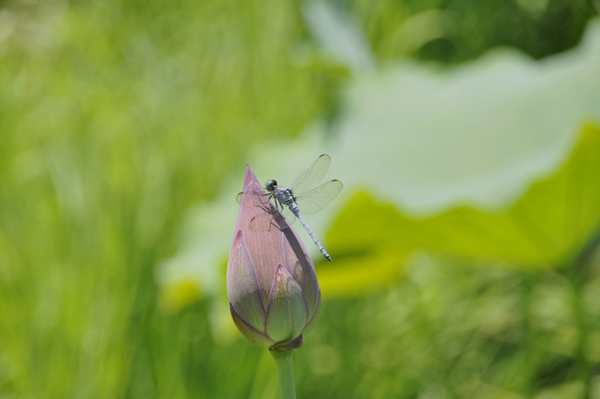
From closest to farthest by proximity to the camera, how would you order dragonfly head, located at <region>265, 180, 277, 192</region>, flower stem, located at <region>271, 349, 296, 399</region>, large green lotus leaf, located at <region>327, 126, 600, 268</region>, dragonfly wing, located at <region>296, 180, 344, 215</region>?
flower stem, located at <region>271, 349, 296, 399</region> → dragonfly head, located at <region>265, 180, 277, 192</region> → dragonfly wing, located at <region>296, 180, 344, 215</region> → large green lotus leaf, located at <region>327, 126, 600, 268</region>

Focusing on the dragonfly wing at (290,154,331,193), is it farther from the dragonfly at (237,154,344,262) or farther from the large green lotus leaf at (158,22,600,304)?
the large green lotus leaf at (158,22,600,304)

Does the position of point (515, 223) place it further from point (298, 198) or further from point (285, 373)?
point (285, 373)

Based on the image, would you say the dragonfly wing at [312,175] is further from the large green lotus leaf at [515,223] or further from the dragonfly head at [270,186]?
the large green lotus leaf at [515,223]

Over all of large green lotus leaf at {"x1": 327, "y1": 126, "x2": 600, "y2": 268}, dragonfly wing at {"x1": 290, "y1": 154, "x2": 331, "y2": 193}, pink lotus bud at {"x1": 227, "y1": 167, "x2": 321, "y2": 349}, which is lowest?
pink lotus bud at {"x1": 227, "y1": 167, "x2": 321, "y2": 349}

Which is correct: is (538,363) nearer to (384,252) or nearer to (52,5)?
(384,252)

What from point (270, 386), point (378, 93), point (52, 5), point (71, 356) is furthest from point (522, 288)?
point (52, 5)

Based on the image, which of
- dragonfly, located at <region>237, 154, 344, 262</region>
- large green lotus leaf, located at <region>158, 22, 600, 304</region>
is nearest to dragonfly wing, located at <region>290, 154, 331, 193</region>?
dragonfly, located at <region>237, 154, 344, 262</region>

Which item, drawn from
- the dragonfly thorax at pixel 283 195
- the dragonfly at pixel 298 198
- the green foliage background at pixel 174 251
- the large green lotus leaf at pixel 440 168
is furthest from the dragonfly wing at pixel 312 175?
the green foliage background at pixel 174 251
